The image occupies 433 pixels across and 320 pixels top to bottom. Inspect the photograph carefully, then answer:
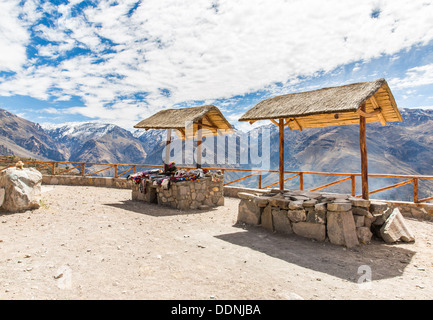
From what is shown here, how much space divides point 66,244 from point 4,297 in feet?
6.18

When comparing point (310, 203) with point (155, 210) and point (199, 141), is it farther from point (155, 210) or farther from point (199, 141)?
point (199, 141)

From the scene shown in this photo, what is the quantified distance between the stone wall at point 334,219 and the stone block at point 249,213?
0.39m

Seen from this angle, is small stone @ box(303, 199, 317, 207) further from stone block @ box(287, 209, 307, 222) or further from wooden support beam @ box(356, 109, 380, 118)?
wooden support beam @ box(356, 109, 380, 118)

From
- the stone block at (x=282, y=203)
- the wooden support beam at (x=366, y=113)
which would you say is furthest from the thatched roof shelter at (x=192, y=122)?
the wooden support beam at (x=366, y=113)

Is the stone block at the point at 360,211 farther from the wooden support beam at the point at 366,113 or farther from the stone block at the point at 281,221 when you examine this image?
the wooden support beam at the point at 366,113

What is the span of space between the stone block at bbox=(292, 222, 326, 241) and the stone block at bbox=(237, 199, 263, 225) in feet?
3.47

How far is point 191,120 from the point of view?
8961mm

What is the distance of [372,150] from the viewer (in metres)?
149

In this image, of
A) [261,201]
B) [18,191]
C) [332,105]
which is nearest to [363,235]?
[261,201]

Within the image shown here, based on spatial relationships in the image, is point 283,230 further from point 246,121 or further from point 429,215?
point 429,215
